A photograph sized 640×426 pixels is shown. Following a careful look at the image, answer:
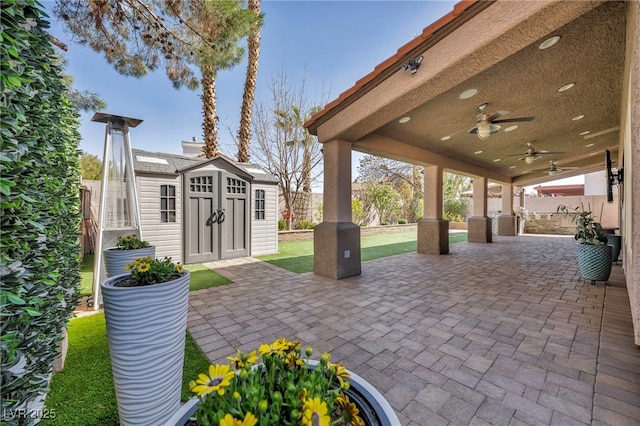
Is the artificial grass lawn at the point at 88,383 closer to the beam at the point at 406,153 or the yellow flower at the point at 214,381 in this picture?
the yellow flower at the point at 214,381

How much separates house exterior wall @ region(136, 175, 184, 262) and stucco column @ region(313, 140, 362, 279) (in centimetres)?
324

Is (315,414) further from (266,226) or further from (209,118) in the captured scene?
(209,118)

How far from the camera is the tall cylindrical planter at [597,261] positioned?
4156mm

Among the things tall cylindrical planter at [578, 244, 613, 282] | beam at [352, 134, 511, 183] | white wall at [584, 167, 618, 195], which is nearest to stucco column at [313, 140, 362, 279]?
beam at [352, 134, 511, 183]

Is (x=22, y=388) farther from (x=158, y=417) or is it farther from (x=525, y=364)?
(x=525, y=364)

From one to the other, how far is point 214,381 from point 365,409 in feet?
1.50

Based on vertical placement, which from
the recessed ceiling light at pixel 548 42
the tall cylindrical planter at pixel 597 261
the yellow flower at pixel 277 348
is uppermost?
the recessed ceiling light at pixel 548 42

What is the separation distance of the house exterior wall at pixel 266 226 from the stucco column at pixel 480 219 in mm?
7177

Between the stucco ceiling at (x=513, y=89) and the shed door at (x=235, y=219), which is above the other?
the stucco ceiling at (x=513, y=89)

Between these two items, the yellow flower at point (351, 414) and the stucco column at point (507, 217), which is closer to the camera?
the yellow flower at point (351, 414)

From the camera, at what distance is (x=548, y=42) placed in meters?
2.76

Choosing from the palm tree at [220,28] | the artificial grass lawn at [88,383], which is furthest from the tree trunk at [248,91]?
the artificial grass lawn at [88,383]

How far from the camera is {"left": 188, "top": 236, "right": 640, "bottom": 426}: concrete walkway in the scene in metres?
1.69

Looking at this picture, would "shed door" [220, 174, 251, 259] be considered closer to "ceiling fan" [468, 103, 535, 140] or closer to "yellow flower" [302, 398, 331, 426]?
"ceiling fan" [468, 103, 535, 140]
